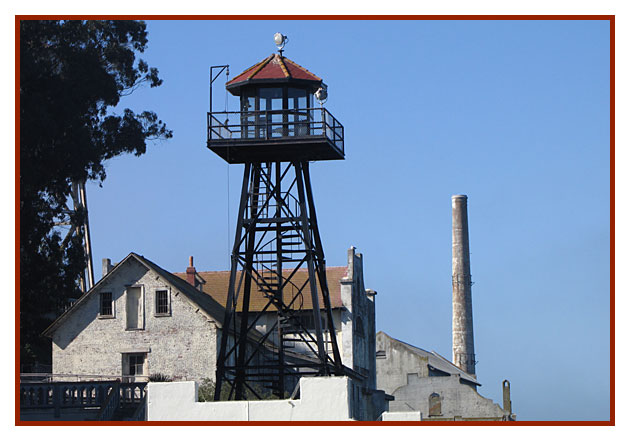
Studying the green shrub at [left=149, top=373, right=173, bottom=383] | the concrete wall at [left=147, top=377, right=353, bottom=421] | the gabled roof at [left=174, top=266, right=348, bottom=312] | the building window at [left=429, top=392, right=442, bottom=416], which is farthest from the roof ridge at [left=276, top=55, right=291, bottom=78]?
the building window at [left=429, top=392, right=442, bottom=416]

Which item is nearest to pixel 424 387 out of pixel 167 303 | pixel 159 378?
pixel 167 303

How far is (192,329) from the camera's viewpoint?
155 ft

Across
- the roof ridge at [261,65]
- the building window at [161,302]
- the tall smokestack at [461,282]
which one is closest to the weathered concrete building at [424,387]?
the tall smokestack at [461,282]

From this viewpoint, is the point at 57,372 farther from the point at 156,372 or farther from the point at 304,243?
the point at 304,243

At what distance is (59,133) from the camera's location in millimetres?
43500

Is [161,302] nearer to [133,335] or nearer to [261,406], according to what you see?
[133,335]

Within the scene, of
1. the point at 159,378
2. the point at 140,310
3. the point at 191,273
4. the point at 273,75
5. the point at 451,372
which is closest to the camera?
the point at 273,75

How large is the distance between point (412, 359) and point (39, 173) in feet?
115

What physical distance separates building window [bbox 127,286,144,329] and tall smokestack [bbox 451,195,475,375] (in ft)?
113

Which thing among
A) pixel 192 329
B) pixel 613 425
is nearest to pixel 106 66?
pixel 192 329

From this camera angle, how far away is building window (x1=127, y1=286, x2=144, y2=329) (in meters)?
48.0

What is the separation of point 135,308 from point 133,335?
1037 millimetres

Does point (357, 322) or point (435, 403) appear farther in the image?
point (435, 403)
